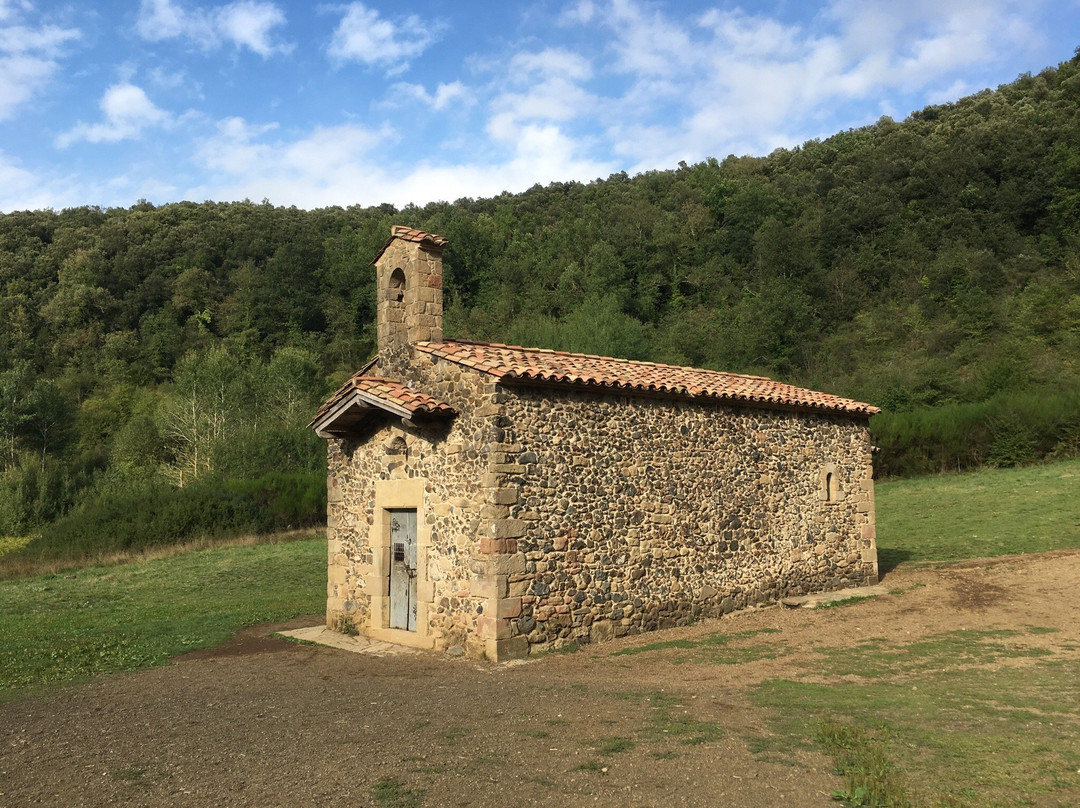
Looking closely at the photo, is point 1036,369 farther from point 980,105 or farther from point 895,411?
point 980,105

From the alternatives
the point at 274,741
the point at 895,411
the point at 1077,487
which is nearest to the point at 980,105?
the point at 895,411

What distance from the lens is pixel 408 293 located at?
12.1 metres

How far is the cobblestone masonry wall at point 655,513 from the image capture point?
10602mm

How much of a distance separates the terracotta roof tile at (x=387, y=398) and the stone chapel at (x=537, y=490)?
3 centimetres

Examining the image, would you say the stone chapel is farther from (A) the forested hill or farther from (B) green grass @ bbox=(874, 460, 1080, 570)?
(A) the forested hill

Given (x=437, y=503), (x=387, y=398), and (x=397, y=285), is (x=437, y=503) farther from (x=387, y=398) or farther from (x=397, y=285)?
(x=397, y=285)

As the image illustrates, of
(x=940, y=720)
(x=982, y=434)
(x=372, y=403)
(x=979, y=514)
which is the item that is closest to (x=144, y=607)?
(x=372, y=403)

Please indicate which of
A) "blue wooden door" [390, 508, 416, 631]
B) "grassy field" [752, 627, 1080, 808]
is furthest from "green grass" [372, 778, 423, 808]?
"blue wooden door" [390, 508, 416, 631]

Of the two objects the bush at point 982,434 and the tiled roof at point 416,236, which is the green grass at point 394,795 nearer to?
the tiled roof at point 416,236

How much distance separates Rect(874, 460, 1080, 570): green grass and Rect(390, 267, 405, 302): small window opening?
11.9 m

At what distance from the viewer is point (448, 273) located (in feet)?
171

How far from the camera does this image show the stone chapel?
10.5 meters

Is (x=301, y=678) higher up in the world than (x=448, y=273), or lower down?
lower down

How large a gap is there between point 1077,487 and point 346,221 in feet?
177
